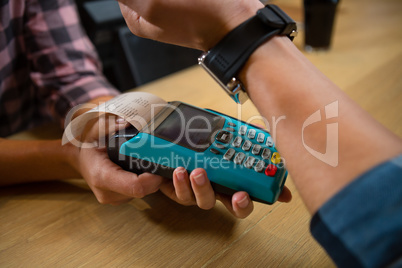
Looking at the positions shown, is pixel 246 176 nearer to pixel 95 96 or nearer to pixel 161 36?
pixel 161 36

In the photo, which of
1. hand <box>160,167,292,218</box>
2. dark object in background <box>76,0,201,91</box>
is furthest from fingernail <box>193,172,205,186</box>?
dark object in background <box>76,0,201,91</box>

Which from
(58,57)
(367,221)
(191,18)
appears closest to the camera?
(367,221)

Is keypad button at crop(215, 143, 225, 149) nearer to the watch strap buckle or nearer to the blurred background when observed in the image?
the watch strap buckle

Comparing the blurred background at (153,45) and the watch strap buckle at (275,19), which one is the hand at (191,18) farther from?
the blurred background at (153,45)

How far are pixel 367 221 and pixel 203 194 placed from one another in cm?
18

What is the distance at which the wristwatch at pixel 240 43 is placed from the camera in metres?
0.35

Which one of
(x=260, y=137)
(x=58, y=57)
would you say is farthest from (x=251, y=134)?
(x=58, y=57)

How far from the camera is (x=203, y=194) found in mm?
366

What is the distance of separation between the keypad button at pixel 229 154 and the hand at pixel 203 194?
4cm

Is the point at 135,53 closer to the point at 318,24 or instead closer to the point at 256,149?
the point at 318,24

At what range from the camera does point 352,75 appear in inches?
30.5

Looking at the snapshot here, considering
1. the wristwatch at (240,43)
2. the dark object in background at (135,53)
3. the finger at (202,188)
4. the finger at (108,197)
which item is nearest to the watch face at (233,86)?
the wristwatch at (240,43)

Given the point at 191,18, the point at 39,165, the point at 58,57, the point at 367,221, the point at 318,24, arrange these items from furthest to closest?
the point at 318,24 < the point at 58,57 < the point at 39,165 < the point at 191,18 < the point at 367,221

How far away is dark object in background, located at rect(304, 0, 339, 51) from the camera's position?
0.89 metres
